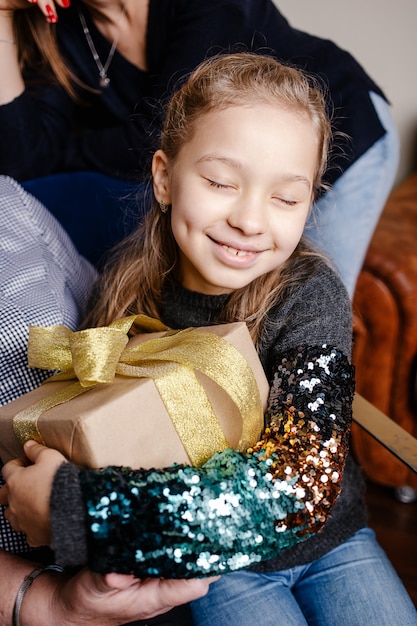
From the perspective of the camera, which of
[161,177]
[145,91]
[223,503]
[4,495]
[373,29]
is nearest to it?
[223,503]

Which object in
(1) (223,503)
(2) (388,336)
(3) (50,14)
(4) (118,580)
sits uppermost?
(3) (50,14)

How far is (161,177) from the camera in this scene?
3.59 ft

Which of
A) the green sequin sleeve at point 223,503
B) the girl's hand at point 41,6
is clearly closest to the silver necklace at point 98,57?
the girl's hand at point 41,6

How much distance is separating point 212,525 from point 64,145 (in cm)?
104

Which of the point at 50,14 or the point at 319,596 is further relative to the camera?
the point at 50,14

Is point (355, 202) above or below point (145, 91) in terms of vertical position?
below

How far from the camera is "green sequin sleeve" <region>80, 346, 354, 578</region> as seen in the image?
74cm

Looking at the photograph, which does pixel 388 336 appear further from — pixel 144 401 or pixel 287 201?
pixel 144 401

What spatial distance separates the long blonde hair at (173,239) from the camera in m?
1.00

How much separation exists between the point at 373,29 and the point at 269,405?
1.77 m

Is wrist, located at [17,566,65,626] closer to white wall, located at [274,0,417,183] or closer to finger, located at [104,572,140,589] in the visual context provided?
finger, located at [104,572,140,589]

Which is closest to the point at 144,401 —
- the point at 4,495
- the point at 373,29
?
the point at 4,495

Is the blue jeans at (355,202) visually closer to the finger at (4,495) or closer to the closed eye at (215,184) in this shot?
the closed eye at (215,184)

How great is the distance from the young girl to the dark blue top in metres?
0.15
